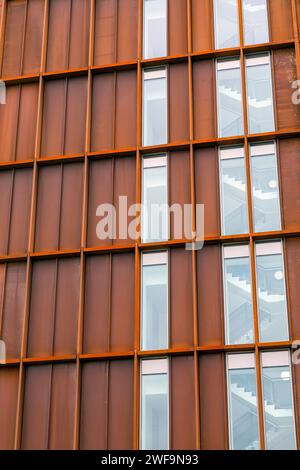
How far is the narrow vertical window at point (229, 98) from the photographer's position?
97.5 feet

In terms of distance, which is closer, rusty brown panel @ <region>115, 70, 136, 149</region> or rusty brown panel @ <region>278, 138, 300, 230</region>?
rusty brown panel @ <region>278, 138, 300, 230</region>

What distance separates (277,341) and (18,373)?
26.6 ft

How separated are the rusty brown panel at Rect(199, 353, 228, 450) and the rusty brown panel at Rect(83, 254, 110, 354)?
321cm

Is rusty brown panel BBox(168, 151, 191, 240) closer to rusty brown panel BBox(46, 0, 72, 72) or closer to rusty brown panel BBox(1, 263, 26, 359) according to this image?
rusty brown panel BBox(1, 263, 26, 359)

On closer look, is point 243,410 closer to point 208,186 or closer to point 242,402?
point 242,402

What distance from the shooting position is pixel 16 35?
1305 inches

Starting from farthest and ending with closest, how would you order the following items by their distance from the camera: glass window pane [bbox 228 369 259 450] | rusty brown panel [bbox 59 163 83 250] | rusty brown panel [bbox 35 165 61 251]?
1. rusty brown panel [bbox 35 165 61 251]
2. rusty brown panel [bbox 59 163 83 250]
3. glass window pane [bbox 228 369 259 450]

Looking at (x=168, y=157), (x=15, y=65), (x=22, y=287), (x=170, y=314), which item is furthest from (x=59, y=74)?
(x=170, y=314)

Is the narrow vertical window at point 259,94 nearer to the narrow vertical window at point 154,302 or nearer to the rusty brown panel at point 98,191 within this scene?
the rusty brown panel at point 98,191

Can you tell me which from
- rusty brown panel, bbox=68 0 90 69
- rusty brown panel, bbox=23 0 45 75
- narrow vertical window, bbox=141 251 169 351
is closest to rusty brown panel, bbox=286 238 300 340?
narrow vertical window, bbox=141 251 169 351

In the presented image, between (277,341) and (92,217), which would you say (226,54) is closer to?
(92,217)

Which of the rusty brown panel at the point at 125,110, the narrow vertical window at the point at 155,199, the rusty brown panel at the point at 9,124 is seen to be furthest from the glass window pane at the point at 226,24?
the rusty brown panel at the point at 9,124

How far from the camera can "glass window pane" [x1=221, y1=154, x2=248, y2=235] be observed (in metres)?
28.3

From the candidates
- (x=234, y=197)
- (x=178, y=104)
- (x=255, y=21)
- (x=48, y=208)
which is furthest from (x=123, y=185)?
(x=255, y=21)
